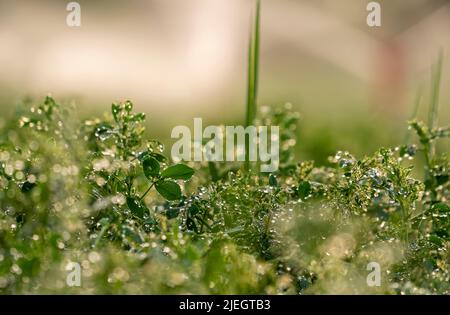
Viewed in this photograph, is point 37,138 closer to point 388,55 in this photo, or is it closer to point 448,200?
point 448,200

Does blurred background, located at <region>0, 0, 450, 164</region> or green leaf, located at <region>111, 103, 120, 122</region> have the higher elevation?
blurred background, located at <region>0, 0, 450, 164</region>

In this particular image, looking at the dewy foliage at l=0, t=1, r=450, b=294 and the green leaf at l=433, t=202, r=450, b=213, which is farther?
the green leaf at l=433, t=202, r=450, b=213

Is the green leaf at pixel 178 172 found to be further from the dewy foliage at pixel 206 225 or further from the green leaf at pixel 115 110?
the green leaf at pixel 115 110

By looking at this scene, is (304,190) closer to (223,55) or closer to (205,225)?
(205,225)

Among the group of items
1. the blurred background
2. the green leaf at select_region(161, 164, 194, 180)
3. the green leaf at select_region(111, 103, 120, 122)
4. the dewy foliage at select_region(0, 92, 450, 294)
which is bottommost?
the dewy foliage at select_region(0, 92, 450, 294)

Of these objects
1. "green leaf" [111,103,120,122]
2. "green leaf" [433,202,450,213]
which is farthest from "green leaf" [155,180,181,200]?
"green leaf" [433,202,450,213]

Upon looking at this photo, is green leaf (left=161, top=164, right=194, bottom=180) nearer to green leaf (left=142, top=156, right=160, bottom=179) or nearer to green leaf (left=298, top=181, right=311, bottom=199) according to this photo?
green leaf (left=142, top=156, right=160, bottom=179)
